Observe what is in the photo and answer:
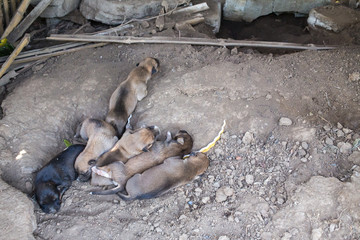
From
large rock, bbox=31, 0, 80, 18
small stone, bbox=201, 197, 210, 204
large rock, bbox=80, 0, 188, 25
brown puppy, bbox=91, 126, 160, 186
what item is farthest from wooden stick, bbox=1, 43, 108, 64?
small stone, bbox=201, 197, 210, 204

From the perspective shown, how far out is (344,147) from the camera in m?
4.43

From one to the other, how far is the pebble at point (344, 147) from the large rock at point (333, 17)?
2761mm

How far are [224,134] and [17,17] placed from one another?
397 centimetres

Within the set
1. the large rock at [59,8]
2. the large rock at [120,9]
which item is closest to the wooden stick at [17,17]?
the large rock at [59,8]

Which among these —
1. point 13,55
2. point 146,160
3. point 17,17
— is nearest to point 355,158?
point 146,160

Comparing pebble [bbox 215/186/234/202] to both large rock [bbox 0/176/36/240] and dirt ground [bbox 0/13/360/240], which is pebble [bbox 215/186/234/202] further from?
large rock [bbox 0/176/36/240]

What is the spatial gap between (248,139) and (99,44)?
3227mm

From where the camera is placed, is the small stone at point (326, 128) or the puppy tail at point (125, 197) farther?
the small stone at point (326, 128)

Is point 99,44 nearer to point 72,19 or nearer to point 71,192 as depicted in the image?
point 72,19

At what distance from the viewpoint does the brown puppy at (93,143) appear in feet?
15.8

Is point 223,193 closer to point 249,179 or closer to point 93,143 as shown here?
point 249,179

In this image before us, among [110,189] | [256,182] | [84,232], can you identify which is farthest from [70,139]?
[256,182]

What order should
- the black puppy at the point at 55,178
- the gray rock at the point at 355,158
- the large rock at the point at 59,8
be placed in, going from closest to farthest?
the gray rock at the point at 355,158, the black puppy at the point at 55,178, the large rock at the point at 59,8

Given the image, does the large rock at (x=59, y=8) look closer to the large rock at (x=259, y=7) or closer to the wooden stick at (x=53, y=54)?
the wooden stick at (x=53, y=54)
